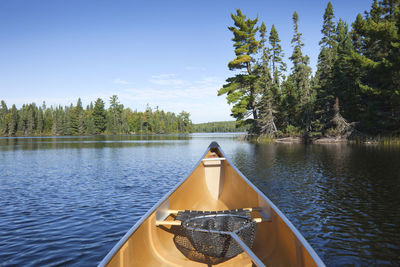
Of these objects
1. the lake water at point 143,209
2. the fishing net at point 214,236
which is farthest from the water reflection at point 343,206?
the fishing net at point 214,236

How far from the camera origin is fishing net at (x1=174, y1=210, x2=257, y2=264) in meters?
3.39

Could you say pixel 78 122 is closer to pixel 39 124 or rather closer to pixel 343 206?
pixel 39 124

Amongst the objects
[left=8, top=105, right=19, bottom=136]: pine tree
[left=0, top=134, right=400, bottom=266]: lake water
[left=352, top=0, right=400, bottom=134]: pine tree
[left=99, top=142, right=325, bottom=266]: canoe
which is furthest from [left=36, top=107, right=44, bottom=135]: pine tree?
[left=99, top=142, right=325, bottom=266]: canoe

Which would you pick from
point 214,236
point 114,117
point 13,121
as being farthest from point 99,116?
point 214,236

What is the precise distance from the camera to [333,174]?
514 inches

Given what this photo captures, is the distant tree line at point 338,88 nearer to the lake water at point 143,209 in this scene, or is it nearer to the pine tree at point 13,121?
the lake water at point 143,209

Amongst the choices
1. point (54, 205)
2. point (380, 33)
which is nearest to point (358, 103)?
point (380, 33)

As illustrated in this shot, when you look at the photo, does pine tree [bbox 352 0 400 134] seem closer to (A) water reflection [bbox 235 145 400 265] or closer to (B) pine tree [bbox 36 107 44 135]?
(A) water reflection [bbox 235 145 400 265]

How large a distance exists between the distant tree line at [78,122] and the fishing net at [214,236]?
108 m

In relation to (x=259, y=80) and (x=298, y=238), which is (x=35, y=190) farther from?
(x=259, y=80)

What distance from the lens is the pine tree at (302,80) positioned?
38.6 metres

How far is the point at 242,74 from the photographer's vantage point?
3991 cm

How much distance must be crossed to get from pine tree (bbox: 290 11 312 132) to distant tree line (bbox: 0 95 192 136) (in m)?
78.5

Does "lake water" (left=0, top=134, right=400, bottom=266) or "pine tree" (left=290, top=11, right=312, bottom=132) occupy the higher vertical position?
"pine tree" (left=290, top=11, right=312, bottom=132)
